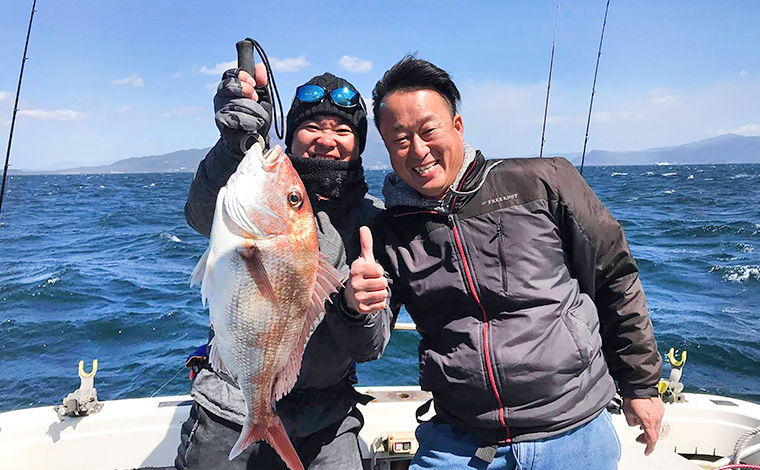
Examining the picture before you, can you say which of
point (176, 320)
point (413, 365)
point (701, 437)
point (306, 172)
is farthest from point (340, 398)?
point (176, 320)

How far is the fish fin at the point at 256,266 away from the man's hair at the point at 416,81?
1036 mm

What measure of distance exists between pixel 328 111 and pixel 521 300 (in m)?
1.48

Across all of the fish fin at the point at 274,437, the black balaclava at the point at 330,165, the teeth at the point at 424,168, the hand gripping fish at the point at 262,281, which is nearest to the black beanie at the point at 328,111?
the black balaclava at the point at 330,165

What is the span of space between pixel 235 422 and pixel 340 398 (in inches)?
23.5

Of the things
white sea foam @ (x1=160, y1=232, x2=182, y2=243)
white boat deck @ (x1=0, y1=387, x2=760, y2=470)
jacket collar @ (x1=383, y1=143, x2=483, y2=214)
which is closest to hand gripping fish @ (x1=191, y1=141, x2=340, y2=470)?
jacket collar @ (x1=383, y1=143, x2=483, y2=214)

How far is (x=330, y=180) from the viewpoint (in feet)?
8.79

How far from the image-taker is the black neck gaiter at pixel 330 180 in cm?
266

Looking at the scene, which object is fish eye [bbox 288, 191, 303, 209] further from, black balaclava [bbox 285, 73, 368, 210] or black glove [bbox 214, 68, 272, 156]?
black balaclava [bbox 285, 73, 368, 210]

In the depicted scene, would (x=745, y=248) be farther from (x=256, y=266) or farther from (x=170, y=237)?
(x=170, y=237)

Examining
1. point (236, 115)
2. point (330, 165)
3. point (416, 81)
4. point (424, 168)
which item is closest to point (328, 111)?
point (330, 165)

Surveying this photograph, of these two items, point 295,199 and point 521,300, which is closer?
point 295,199

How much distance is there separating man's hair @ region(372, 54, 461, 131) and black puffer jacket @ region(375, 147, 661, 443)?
360mm

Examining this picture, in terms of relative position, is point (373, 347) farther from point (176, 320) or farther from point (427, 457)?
point (176, 320)

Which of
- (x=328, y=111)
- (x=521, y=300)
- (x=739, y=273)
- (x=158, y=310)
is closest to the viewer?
(x=521, y=300)
